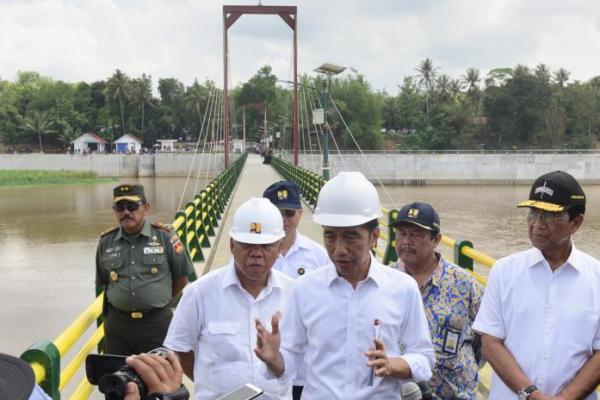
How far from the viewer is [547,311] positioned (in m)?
2.47

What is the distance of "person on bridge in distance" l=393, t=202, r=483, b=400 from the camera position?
2.82 meters

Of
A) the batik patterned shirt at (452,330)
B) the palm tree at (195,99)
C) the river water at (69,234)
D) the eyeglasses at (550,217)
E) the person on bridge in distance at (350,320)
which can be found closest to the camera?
the person on bridge in distance at (350,320)

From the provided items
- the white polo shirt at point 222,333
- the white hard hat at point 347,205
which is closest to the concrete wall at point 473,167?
the white polo shirt at point 222,333

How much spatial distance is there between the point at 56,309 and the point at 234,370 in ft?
32.9

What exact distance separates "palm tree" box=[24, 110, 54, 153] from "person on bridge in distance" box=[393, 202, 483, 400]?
255 ft

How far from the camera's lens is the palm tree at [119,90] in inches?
3310

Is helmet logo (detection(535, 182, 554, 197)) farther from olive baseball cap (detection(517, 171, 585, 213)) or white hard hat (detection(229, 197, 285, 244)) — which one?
white hard hat (detection(229, 197, 285, 244))

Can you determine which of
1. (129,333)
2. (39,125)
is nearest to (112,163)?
(39,125)

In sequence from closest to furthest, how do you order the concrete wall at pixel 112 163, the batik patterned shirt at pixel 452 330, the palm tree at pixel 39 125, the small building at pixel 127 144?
the batik patterned shirt at pixel 452 330 → the concrete wall at pixel 112 163 → the palm tree at pixel 39 125 → the small building at pixel 127 144

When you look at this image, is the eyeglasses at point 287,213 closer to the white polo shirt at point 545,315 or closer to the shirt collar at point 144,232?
the shirt collar at point 144,232

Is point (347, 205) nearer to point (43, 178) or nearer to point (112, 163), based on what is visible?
point (43, 178)

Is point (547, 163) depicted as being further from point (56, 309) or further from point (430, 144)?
point (56, 309)

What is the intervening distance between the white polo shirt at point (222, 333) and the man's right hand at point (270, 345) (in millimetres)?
257

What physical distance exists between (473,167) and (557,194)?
2179 inches
